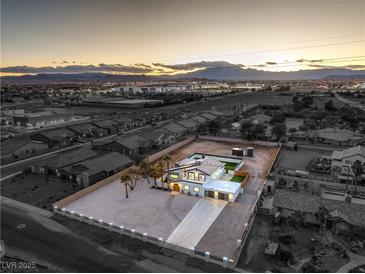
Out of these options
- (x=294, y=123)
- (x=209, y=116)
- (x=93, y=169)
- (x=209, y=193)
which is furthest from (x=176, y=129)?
(x=294, y=123)

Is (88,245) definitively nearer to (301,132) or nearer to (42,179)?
(42,179)

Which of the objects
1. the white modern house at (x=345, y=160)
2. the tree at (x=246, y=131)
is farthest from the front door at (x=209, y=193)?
the tree at (x=246, y=131)

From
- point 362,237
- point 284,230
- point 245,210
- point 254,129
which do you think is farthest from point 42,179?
point 254,129

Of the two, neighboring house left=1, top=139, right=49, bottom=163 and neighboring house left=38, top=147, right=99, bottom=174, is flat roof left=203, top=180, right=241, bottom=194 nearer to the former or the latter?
neighboring house left=38, top=147, right=99, bottom=174

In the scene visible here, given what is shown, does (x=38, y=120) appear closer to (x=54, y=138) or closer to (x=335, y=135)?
(x=54, y=138)

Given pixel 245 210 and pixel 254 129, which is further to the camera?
pixel 254 129

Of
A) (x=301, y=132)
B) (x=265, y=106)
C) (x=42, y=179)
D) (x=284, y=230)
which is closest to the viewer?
(x=284, y=230)

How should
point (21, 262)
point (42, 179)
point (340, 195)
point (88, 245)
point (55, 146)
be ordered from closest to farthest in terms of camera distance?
point (21, 262)
point (88, 245)
point (340, 195)
point (42, 179)
point (55, 146)
